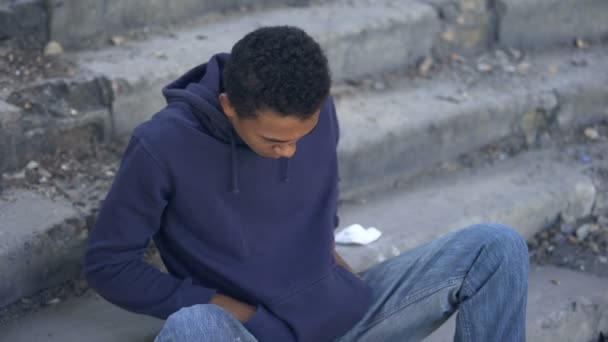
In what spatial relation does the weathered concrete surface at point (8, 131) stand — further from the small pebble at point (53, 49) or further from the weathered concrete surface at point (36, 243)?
the small pebble at point (53, 49)

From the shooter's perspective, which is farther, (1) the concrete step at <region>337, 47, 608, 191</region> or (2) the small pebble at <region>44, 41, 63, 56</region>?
(1) the concrete step at <region>337, 47, 608, 191</region>

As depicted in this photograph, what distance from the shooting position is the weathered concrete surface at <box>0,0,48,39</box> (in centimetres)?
311

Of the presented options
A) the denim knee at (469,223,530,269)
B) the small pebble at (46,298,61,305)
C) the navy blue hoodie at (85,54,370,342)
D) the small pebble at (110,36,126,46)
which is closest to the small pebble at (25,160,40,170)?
the small pebble at (46,298,61,305)

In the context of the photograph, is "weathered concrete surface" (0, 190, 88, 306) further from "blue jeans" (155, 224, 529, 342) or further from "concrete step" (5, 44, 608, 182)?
"blue jeans" (155, 224, 529, 342)

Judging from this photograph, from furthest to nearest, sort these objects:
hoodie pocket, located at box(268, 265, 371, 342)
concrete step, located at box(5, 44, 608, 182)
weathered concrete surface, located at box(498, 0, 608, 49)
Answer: weathered concrete surface, located at box(498, 0, 608, 49), concrete step, located at box(5, 44, 608, 182), hoodie pocket, located at box(268, 265, 371, 342)

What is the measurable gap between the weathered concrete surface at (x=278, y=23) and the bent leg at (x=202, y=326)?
127cm

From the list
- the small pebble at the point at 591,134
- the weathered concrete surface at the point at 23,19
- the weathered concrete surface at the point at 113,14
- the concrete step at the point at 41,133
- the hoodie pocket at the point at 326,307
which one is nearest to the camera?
the hoodie pocket at the point at 326,307

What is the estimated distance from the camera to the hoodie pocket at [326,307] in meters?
2.21

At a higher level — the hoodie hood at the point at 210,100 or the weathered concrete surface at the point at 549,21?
the hoodie hood at the point at 210,100

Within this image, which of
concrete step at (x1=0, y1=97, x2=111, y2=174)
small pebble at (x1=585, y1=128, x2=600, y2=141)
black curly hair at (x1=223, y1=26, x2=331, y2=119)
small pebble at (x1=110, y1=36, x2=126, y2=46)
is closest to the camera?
black curly hair at (x1=223, y1=26, x2=331, y2=119)

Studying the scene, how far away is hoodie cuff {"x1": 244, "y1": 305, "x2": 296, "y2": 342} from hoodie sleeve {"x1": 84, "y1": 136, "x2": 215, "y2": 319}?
177 millimetres

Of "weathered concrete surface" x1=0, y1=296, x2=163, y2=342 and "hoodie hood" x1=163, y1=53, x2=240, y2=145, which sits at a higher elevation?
"hoodie hood" x1=163, y1=53, x2=240, y2=145

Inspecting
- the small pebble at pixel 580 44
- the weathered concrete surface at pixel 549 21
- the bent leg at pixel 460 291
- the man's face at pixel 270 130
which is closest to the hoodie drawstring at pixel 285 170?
the man's face at pixel 270 130

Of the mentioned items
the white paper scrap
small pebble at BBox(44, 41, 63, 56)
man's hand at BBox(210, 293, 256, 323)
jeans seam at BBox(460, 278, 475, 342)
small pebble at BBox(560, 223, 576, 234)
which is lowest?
small pebble at BBox(560, 223, 576, 234)
